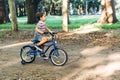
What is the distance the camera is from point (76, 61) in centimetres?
1076

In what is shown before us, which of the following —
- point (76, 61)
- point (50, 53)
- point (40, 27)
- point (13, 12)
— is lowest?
point (76, 61)

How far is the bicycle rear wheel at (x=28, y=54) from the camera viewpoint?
10.6m

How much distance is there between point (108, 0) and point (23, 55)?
1231 cm

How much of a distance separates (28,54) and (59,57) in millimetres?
1184

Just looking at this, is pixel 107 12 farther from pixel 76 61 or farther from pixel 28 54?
pixel 28 54

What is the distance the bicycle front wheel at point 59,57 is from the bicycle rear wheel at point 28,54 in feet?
2.45

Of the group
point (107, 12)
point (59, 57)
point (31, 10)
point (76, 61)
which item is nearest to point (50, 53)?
point (59, 57)

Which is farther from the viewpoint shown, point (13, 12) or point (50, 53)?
point (13, 12)

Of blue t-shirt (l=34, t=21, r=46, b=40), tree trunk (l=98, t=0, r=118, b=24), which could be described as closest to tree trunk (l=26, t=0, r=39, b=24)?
tree trunk (l=98, t=0, r=118, b=24)

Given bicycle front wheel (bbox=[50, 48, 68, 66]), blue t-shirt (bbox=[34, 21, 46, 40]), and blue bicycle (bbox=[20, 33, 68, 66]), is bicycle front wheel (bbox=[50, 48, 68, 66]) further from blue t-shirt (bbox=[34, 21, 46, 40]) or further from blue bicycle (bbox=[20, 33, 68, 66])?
blue t-shirt (bbox=[34, 21, 46, 40])

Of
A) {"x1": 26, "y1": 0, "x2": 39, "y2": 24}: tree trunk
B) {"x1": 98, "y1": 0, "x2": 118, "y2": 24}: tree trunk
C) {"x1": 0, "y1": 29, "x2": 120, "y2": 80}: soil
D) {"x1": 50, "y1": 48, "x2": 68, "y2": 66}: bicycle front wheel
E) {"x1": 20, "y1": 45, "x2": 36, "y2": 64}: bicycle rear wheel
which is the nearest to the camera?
{"x1": 0, "y1": 29, "x2": 120, "y2": 80}: soil

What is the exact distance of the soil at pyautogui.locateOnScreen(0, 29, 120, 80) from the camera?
8914mm

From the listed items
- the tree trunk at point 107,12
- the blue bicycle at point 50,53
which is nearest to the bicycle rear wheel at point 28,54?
the blue bicycle at point 50,53

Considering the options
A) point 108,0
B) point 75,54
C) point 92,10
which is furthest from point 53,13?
point 75,54
